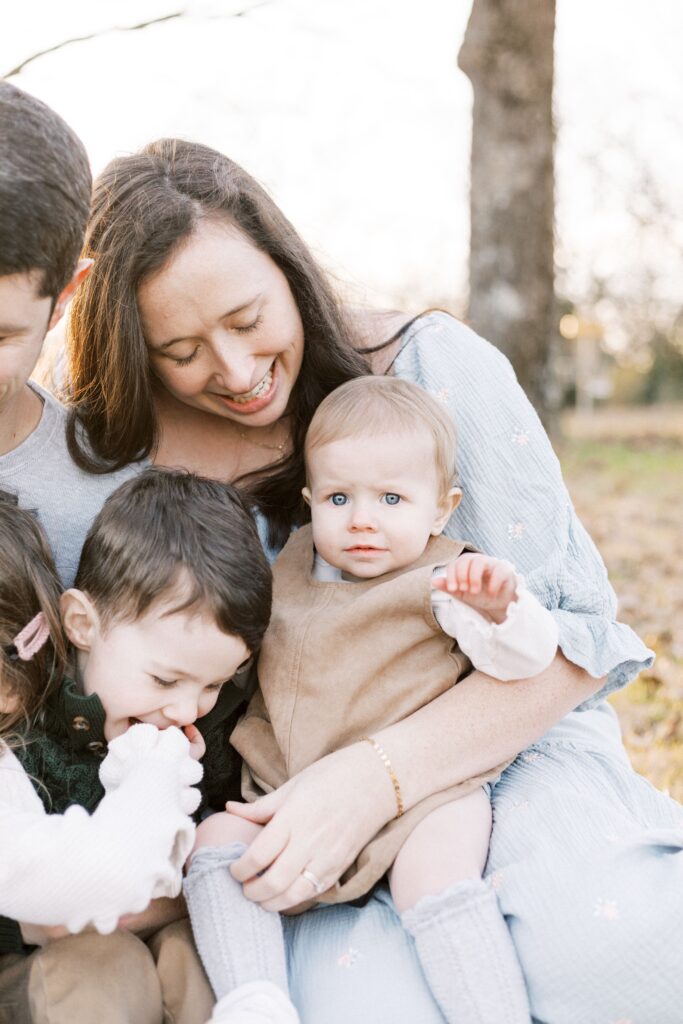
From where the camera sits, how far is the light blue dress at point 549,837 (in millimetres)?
1921

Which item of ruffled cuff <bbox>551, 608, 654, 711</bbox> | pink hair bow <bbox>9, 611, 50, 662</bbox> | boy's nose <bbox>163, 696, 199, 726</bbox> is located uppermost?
pink hair bow <bbox>9, 611, 50, 662</bbox>

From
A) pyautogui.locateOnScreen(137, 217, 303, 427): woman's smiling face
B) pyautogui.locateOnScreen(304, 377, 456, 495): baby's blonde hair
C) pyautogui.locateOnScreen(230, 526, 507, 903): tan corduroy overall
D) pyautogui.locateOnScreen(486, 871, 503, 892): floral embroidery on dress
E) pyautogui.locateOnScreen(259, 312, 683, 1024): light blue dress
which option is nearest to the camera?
pyautogui.locateOnScreen(259, 312, 683, 1024): light blue dress

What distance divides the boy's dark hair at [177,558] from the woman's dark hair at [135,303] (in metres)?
0.35

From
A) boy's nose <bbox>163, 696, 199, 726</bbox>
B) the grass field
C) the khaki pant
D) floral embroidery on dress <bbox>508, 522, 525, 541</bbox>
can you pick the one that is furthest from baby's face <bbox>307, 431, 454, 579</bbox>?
the grass field

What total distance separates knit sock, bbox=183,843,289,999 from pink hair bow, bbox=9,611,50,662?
0.49m

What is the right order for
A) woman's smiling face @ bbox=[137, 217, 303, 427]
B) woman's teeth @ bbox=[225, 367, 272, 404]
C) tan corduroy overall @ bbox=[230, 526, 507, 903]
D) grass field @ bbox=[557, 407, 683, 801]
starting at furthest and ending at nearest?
grass field @ bbox=[557, 407, 683, 801] < woman's teeth @ bbox=[225, 367, 272, 404] < woman's smiling face @ bbox=[137, 217, 303, 427] < tan corduroy overall @ bbox=[230, 526, 507, 903]

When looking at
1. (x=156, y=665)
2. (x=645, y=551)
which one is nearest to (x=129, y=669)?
(x=156, y=665)

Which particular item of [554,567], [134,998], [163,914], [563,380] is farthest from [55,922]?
[563,380]

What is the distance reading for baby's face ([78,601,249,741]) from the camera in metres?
2.05

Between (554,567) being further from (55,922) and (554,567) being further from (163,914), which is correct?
(55,922)

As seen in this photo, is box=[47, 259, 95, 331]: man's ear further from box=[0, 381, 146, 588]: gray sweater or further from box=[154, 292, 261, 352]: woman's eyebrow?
box=[0, 381, 146, 588]: gray sweater

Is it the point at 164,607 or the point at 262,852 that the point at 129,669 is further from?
the point at 262,852

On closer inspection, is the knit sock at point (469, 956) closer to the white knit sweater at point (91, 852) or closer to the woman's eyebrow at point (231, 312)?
the white knit sweater at point (91, 852)

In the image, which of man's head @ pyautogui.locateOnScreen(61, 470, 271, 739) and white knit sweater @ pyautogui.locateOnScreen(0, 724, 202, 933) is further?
man's head @ pyautogui.locateOnScreen(61, 470, 271, 739)
